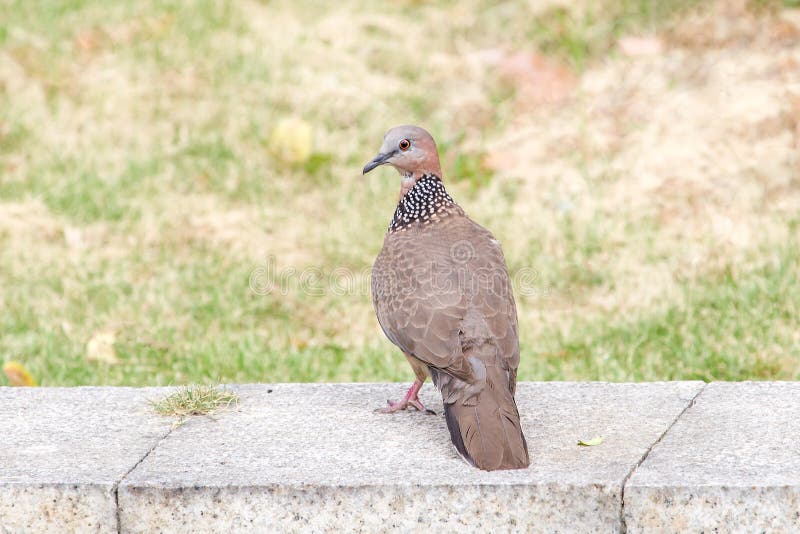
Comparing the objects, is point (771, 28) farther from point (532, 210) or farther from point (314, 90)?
point (314, 90)

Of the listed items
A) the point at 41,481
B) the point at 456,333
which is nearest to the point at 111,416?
the point at 41,481

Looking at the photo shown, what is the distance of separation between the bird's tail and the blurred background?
7.12 ft

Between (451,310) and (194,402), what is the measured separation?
1.19 m

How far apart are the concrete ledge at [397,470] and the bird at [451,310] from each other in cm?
14

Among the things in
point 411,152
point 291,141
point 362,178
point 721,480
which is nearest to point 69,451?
point 411,152

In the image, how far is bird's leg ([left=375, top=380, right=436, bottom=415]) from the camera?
16.9 feet

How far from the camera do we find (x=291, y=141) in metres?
9.70

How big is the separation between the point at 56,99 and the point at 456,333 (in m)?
6.73

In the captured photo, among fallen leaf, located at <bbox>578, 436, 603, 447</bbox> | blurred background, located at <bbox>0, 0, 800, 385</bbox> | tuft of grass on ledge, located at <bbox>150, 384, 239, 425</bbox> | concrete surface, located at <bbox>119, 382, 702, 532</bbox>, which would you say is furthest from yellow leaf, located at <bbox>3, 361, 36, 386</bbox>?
fallen leaf, located at <bbox>578, 436, 603, 447</bbox>

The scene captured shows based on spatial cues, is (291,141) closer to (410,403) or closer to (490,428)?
(410,403)

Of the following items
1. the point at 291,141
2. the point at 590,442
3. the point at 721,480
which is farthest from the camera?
the point at 291,141

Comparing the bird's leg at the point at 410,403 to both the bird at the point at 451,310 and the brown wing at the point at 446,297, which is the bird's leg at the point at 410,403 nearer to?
the bird at the point at 451,310

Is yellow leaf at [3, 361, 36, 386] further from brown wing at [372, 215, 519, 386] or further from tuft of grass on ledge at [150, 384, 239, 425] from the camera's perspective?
brown wing at [372, 215, 519, 386]

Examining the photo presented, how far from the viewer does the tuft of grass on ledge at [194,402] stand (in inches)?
203
